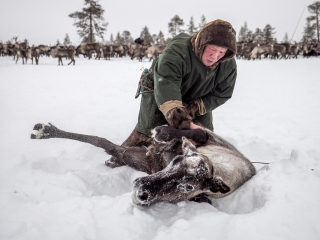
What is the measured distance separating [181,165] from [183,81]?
1.08m

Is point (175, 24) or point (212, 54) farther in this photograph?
point (175, 24)

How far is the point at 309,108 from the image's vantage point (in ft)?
17.5

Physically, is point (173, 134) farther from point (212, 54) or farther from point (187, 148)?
point (212, 54)

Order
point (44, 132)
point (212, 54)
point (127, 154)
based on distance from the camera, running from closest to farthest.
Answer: point (212, 54) < point (127, 154) < point (44, 132)

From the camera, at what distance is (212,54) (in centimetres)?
210

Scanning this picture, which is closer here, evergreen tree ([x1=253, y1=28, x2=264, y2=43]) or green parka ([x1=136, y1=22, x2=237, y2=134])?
green parka ([x1=136, y1=22, x2=237, y2=134])

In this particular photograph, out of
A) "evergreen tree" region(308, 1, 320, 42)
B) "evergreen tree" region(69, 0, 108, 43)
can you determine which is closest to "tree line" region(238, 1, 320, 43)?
"evergreen tree" region(308, 1, 320, 42)

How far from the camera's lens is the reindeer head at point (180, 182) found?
60.6 inches

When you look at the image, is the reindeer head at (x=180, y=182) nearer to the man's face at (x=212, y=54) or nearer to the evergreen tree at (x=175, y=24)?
the man's face at (x=212, y=54)

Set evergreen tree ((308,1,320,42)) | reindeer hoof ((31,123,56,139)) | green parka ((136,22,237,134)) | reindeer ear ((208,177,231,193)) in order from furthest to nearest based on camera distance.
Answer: evergreen tree ((308,1,320,42)), reindeer hoof ((31,123,56,139)), green parka ((136,22,237,134)), reindeer ear ((208,177,231,193))

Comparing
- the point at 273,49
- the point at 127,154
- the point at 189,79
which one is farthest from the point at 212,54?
the point at 273,49

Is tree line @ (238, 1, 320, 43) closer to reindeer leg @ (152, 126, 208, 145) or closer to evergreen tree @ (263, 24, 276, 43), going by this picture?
evergreen tree @ (263, 24, 276, 43)

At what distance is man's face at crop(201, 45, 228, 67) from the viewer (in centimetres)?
204

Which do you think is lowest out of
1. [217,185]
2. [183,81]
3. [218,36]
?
[217,185]
